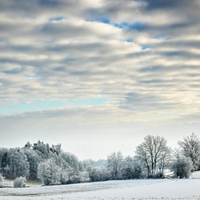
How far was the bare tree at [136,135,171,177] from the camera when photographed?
92.8 meters

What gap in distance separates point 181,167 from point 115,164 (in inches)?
890

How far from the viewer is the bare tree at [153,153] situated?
9277 centimetres

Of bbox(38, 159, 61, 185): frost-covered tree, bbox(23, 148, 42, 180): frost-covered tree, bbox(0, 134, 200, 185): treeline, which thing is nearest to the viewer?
bbox(0, 134, 200, 185): treeline

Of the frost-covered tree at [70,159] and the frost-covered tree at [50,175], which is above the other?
the frost-covered tree at [70,159]

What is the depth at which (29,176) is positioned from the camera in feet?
481

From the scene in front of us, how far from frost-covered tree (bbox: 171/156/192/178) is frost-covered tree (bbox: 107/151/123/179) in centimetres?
1722

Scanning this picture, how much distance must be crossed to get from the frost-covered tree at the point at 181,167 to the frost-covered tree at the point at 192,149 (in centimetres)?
1312

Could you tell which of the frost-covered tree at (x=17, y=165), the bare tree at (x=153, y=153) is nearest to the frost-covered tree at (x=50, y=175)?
the bare tree at (x=153, y=153)

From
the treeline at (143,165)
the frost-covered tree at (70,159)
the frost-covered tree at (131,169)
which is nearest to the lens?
the treeline at (143,165)

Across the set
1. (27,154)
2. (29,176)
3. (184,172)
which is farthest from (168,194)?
(27,154)

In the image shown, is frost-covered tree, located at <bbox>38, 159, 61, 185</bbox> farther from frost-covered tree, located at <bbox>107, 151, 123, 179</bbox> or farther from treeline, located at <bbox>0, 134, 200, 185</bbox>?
frost-covered tree, located at <bbox>107, 151, 123, 179</bbox>

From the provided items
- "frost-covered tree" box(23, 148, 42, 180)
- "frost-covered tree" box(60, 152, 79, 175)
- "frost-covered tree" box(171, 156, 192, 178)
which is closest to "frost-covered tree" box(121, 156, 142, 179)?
"frost-covered tree" box(171, 156, 192, 178)

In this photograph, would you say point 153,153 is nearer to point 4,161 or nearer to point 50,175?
point 50,175

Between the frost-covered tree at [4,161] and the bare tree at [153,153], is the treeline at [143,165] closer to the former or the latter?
the bare tree at [153,153]
